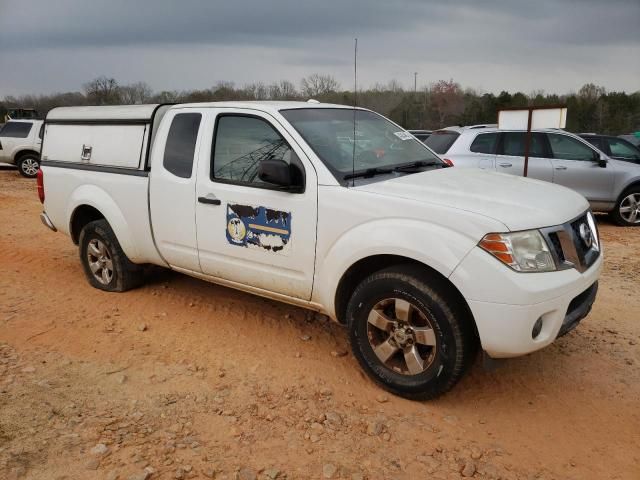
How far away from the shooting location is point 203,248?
4211 millimetres

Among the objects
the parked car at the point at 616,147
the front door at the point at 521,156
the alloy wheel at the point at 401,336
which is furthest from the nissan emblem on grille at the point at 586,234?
the parked car at the point at 616,147

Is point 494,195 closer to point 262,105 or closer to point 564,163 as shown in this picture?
point 262,105

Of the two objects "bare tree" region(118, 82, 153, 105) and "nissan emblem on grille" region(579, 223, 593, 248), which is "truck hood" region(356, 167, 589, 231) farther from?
"bare tree" region(118, 82, 153, 105)

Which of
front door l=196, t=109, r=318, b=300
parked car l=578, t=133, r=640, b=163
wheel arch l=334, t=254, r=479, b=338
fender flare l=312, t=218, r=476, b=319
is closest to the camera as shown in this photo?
fender flare l=312, t=218, r=476, b=319

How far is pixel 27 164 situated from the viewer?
627 inches

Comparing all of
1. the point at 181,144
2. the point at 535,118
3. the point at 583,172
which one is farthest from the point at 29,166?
the point at 583,172

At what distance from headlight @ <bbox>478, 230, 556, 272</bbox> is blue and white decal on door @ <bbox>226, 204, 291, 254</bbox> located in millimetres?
1378

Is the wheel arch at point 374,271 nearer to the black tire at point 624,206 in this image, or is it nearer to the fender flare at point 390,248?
the fender flare at point 390,248

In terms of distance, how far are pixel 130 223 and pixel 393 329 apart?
106 inches

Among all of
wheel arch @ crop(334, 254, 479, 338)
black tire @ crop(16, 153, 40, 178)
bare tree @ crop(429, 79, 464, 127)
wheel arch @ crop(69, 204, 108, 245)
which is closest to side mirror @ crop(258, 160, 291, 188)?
wheel arch @ crop(334, 254, 479, 338)

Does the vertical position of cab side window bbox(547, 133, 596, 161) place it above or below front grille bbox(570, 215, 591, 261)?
above

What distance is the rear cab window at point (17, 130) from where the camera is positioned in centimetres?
1566

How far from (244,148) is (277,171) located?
24.6 inches

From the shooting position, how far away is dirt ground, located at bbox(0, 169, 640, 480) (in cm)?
278
